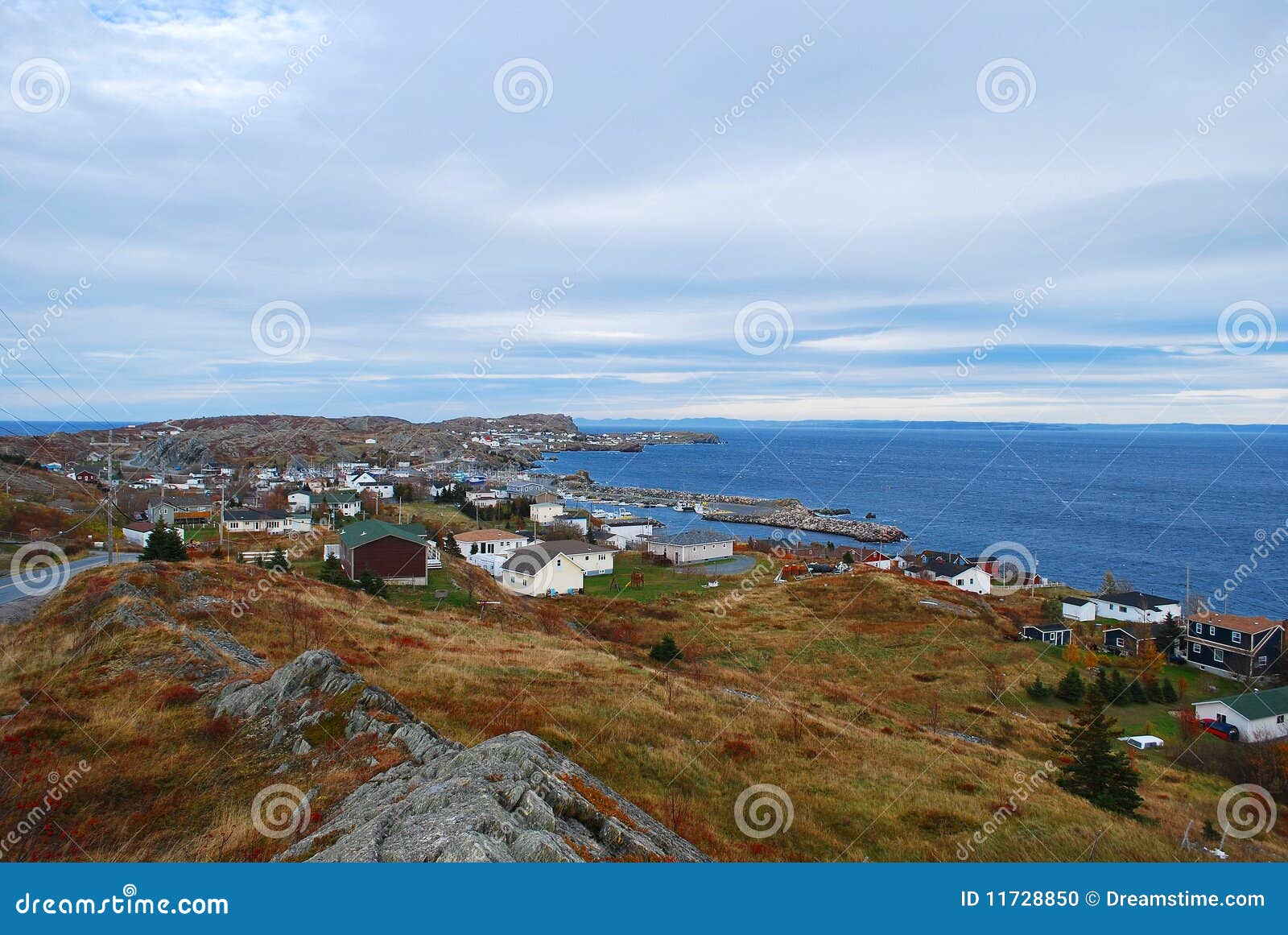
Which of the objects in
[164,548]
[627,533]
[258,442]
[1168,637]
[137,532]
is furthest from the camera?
[258,442]

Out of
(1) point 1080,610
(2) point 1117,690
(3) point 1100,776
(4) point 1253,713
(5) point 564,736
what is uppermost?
(5) point 564,736

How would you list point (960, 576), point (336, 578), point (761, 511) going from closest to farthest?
point (336, 578), point (960, 576), point (761, 511)

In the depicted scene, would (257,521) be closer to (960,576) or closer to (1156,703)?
(960,576)

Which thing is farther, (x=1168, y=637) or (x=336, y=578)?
(x=1168, y=637)

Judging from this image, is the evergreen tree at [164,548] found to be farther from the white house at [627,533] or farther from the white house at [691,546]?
the white house at [627,533]

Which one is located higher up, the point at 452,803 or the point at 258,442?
the point at 258,442

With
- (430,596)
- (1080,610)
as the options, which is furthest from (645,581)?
(1080,610)

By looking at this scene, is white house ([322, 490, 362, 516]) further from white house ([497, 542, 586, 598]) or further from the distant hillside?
the distant hillside
